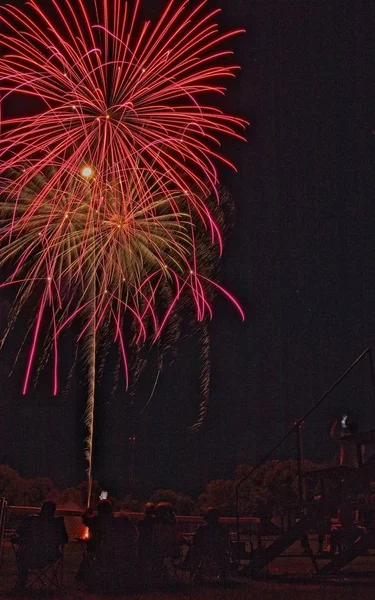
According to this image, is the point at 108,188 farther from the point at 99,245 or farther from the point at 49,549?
the point at 49,549

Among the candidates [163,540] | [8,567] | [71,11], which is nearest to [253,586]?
[163,540]

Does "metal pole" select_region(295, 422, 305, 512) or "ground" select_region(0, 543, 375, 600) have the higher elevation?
"metal pole" select_region(295, 422, 305, 512)

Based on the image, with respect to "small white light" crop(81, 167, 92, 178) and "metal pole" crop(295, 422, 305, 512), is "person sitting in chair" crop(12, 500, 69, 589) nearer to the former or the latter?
"metal pole" crop(295, 422, 305, 512)

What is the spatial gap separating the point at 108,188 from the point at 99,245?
68.5 inches

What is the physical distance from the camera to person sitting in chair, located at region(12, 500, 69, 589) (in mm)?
10539

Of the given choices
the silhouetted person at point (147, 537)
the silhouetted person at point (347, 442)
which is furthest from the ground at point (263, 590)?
the silhouetted person at point (347, 442)

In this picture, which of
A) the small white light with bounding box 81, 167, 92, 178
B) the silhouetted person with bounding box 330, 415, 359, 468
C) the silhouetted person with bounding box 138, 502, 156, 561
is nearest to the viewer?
the silhouetted person with bounding box 138, 502, 156, 561

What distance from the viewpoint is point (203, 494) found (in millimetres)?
100250

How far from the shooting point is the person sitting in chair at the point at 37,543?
10.5 meters

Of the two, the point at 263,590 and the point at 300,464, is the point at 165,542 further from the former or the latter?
the point at 300,464

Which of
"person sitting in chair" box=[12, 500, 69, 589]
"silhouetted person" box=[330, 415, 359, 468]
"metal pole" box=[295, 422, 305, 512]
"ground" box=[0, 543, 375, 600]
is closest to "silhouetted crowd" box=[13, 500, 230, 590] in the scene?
"person sitting in chair" box=[12, 500, 69, 589]

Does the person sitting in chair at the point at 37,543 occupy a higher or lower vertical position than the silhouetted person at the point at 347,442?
lower

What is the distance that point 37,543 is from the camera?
10664mm

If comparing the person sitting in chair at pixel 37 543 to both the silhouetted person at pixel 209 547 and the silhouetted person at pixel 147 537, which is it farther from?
the silhouetted person at pixel 209 547
